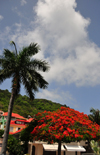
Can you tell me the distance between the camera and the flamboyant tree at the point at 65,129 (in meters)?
16.7

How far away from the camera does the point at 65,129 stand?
17750 mm

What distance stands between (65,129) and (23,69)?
8337 mm

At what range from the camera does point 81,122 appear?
59.8 feet

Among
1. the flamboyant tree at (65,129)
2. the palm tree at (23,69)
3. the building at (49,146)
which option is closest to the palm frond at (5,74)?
the palm tree at (23,69)

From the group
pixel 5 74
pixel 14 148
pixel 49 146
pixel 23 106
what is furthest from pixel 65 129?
pixel 23 106

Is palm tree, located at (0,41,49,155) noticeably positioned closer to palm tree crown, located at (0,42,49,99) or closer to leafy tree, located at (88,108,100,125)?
palm tree crown, located at (0,42,49,99)

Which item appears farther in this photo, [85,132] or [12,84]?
[12,84]

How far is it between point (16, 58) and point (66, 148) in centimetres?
1545

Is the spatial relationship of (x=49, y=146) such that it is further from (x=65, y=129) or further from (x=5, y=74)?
(x=5, y=74)

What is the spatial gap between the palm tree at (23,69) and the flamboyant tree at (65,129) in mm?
3891

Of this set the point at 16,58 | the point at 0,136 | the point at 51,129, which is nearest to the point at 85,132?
the point at 51,129

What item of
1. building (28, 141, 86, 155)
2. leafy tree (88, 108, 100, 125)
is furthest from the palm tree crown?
leafy tree (88, 108, 100, 125)

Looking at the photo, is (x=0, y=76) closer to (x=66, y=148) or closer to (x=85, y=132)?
(x=85, y=132)

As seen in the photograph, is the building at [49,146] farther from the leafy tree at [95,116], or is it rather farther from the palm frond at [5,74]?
the leafy tree at [95,116]
